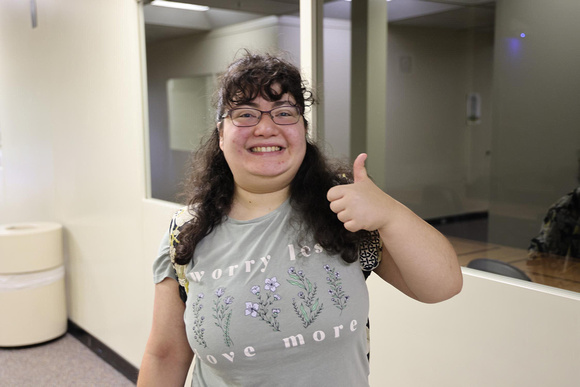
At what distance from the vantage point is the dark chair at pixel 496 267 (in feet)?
5.72

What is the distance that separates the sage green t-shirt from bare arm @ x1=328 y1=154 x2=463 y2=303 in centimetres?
13

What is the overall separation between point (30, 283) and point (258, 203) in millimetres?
3589

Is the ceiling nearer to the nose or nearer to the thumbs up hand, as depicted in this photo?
the nose

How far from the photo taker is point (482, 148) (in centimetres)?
480

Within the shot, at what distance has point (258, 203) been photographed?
4.12 feet

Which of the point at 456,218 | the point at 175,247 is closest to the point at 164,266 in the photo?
the point at 175,247

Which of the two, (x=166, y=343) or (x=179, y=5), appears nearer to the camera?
(x=166, y=343)

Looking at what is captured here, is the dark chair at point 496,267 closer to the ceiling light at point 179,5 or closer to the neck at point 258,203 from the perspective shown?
the neck at point 258,203

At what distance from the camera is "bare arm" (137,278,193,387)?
135cm

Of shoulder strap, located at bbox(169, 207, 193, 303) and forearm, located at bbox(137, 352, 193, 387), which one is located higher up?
shoulder strap, located at bbox(169, 207, 193, 303)

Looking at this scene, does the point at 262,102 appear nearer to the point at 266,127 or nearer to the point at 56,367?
the point at 266,127

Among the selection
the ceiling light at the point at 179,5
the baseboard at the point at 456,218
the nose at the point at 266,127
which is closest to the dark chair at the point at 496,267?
the baseboard at the point at 456,218

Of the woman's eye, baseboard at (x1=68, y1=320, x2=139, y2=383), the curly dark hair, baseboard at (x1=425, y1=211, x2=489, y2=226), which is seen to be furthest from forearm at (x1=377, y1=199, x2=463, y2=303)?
baseboard at (x1=68, y1=320, x2=139, y2=383)

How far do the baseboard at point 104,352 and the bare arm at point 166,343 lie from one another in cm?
240
